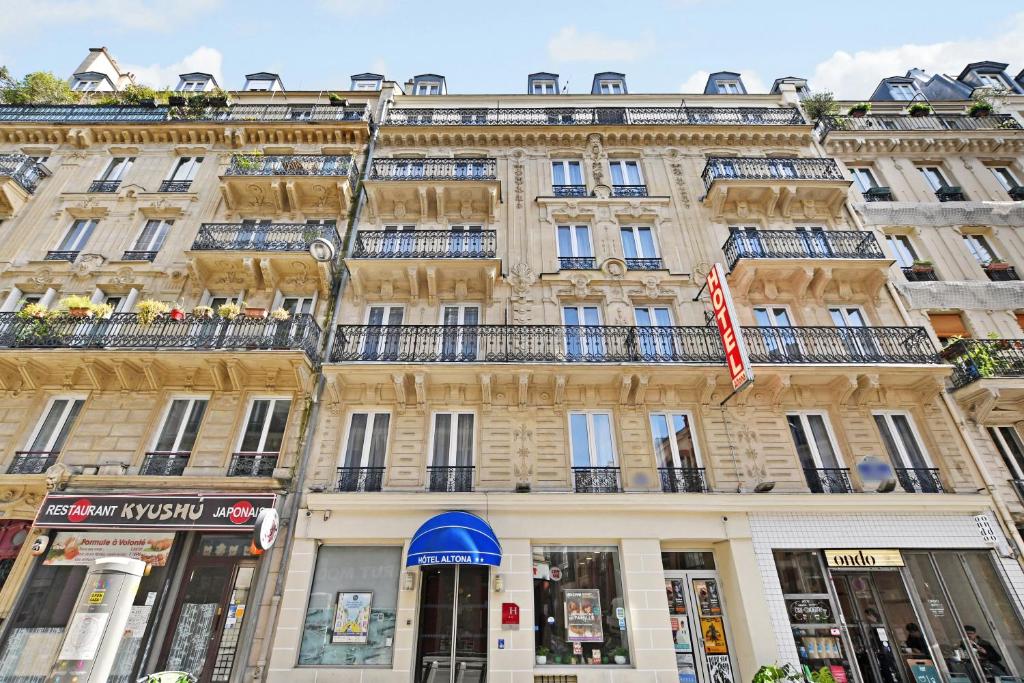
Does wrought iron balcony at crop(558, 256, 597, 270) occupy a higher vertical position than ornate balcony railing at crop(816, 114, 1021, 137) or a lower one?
lower

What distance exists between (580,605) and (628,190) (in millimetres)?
12291

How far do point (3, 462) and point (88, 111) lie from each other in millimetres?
13151

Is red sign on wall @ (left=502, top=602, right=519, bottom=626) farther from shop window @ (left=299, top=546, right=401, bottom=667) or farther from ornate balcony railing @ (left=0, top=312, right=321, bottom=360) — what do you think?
ornate balcony railing @ (left=0, top=312, right=321, bottom=360)

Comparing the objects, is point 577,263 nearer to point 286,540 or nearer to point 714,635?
point 714,635

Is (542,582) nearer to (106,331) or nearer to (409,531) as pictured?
(409,531)

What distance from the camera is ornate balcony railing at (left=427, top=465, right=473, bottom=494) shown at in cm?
1033

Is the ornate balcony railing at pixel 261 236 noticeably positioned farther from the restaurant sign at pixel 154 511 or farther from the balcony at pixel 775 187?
the balcony at pixel 775 187

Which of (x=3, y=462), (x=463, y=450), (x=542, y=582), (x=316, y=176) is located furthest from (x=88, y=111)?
(x=542, y=582)

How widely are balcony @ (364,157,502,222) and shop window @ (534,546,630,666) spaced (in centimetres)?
1020

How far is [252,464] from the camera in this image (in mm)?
10500

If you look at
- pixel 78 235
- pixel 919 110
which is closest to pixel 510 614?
pixel 78 235

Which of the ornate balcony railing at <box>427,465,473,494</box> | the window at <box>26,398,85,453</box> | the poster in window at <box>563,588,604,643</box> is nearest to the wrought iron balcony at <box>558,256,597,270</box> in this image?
the ornate balcony railing at <box>427,465,473,494</box>

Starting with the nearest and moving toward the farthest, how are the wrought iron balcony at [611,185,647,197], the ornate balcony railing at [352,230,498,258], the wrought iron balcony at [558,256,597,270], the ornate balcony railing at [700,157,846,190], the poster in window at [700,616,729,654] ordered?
the poster in window at [700,616,729,654], the ornate balcony railing at [352,230,498,258], the wrought iron balcony at [558,256,597,270], the ornate balcony railing at [700,157,846,190], the wrought iron balcony at [611,185,647,197]

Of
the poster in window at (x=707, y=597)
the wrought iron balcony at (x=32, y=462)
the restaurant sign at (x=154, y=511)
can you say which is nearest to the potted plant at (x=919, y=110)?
the poster in window at (x=707, y=597)
